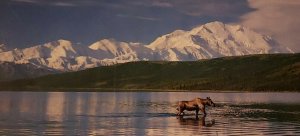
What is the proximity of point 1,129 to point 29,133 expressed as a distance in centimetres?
468

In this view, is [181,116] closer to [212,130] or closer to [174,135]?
[212,130]

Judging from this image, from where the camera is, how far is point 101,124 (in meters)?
56.4

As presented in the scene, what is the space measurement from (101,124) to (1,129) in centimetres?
1102

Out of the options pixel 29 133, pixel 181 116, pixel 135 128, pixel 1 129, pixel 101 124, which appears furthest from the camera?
pixel 181 116

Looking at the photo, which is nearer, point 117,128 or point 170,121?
point 117,128

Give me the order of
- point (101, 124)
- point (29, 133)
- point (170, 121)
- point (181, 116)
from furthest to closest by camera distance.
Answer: point (181, 116), point (170, 121), point (101, 124), point (29, 133)

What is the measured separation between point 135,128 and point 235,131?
9703 millimetres

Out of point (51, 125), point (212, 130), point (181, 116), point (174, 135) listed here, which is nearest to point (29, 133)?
point (51, 125)

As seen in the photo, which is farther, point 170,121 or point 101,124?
point 170,121

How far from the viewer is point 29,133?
4612 cm

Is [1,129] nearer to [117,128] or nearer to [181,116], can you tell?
[117,128]

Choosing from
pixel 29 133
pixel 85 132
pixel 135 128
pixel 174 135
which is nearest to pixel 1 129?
pixel 29 133

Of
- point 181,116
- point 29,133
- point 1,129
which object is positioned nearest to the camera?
point 29,133

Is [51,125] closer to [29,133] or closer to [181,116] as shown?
[29,133]
